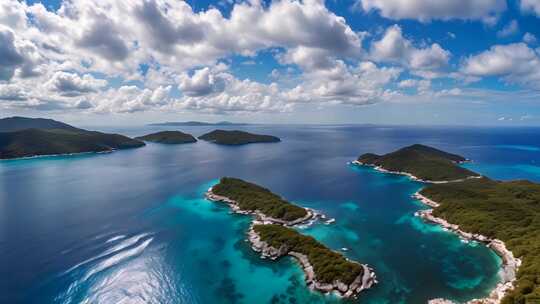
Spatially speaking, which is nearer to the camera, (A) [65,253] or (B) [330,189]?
(A) [65,253]

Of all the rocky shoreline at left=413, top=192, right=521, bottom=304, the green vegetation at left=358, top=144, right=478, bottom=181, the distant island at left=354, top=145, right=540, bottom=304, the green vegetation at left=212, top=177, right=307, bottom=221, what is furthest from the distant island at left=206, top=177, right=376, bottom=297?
the green vegetation at left=358, top=144, right=478, bottom=181

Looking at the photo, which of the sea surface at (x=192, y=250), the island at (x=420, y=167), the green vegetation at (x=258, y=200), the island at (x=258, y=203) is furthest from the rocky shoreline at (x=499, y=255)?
the island at (x=420, y=167)

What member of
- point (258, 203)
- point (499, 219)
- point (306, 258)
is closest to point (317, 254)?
point (306, 258)

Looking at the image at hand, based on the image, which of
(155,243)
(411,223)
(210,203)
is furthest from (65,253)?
(411,223)

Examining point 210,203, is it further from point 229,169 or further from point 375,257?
point 229,169

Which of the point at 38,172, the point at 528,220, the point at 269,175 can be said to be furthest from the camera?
the point at 38,172

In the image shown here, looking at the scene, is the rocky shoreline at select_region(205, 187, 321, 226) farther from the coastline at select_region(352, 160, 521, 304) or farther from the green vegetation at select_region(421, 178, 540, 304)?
the green vegetation at select_region(421, 178, 540, 304)
